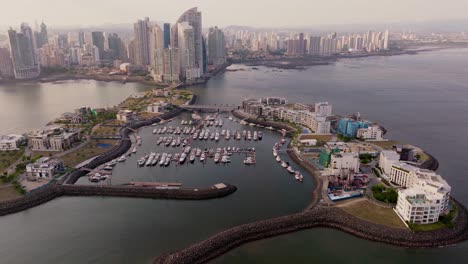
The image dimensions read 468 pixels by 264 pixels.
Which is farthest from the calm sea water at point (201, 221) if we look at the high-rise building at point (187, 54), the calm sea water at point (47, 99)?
the high-rise building at point (187, 54)

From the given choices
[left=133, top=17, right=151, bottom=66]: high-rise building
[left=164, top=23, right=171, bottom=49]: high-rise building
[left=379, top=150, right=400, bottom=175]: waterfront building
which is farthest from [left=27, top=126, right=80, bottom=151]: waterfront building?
[left=133, top=17, right=151, bottom=66]: high-rise building

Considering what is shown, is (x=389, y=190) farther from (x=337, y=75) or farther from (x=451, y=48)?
(x=451, y=48)

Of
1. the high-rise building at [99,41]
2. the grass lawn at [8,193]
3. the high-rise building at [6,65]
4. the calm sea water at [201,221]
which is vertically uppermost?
the high-rise building at [99,41]

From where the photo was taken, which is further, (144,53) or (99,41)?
(99,41)

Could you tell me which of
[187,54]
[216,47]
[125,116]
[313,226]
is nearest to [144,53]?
[216,47]

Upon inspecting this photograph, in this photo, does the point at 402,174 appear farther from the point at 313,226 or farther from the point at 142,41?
the point at 142,41

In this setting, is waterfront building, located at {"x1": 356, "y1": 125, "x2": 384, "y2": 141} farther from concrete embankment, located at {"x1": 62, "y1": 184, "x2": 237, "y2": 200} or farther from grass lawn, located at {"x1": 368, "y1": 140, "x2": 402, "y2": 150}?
concrete embankment, located at {"x1": 62, "y1": 184, "x2": 237, "y2": 200}

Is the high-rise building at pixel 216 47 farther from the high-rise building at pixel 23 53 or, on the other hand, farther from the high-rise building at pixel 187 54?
the high-rise building at pixel 23 53
